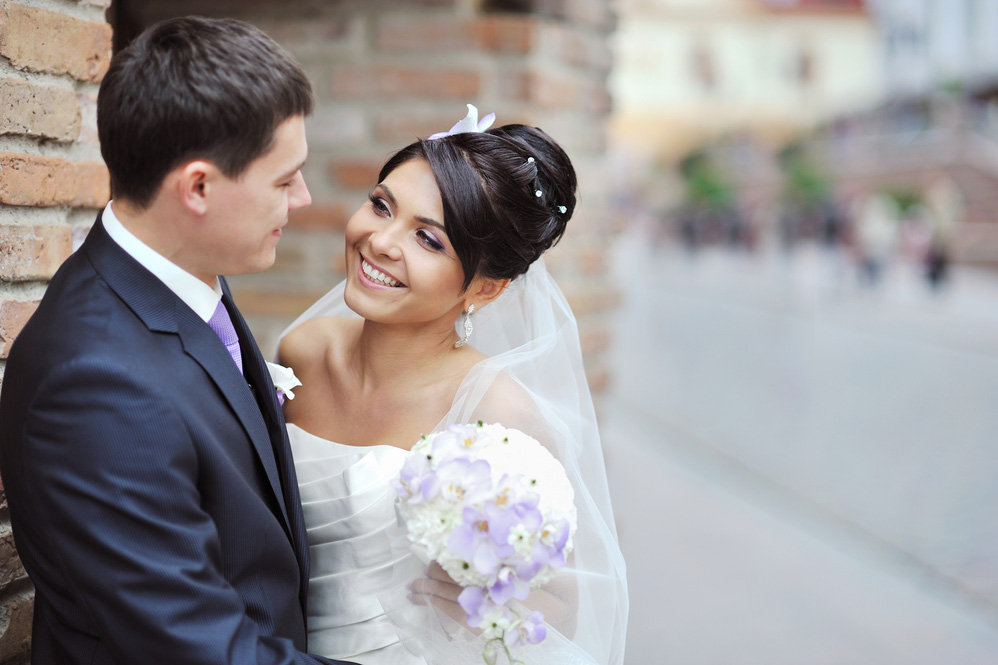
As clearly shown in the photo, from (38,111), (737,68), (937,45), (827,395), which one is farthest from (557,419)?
(737,68)

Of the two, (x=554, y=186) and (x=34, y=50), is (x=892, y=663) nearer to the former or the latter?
(x=554, y=186)

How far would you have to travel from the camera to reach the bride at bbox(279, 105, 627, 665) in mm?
1891

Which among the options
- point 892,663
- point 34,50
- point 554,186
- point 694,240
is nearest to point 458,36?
point 554,186

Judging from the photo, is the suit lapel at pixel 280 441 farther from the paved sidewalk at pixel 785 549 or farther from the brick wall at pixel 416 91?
the paved sidewalk at pixel 785 549

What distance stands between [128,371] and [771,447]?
6637mm

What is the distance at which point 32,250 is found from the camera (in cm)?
172

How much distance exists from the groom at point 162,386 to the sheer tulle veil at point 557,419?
1.94 ft

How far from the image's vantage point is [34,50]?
1664 millimetres

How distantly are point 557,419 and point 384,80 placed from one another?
54.3 inches

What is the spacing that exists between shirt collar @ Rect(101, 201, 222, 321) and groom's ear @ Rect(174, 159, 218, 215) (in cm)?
11

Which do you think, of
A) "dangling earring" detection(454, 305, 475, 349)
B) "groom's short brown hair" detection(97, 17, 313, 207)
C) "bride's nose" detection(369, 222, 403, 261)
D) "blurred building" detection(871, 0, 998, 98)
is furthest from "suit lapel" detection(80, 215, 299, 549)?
"blurred building" detection(871, 0, 998, 98)

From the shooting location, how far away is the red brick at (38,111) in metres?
1.62

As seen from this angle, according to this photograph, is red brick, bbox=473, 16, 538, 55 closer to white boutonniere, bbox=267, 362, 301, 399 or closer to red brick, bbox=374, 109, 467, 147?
red brick, bbox=374, 109, 467, 147

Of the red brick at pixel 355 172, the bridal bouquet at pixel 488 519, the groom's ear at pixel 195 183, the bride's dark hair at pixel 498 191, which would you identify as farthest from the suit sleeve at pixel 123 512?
the red brick at pixel 355 172
